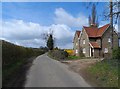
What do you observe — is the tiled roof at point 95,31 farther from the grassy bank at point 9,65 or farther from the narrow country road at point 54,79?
the narrow country road at point 54,79

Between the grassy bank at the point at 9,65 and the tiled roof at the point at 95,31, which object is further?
the tiled roof at the point at 95,31

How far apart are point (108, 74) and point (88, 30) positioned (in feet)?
140

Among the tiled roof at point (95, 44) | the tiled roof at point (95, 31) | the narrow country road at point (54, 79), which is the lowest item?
the narrow country road at point (54, 79)

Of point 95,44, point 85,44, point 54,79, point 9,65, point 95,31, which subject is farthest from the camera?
point 95,31

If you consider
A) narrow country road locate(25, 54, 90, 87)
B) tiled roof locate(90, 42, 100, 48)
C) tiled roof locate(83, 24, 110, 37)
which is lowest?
narrow country road locate(25, 54, 90, 87)

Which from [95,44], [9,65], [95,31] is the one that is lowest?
[9,65]

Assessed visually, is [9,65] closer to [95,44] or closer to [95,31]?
[95,44]

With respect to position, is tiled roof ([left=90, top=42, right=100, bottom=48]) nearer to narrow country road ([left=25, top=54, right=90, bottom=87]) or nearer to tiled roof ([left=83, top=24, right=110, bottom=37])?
tiled roof ([left=83, top=24, right=110, bottom=37])

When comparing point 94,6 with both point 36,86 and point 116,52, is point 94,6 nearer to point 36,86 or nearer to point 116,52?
point 36,86

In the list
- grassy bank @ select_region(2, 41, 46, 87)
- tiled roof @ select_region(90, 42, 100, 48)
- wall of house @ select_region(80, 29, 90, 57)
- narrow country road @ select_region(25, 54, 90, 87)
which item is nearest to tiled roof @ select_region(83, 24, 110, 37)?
wall of house @ select_region(80, 29, 90, 57)

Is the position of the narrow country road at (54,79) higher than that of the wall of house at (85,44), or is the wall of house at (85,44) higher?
the wall of house at (85,44)

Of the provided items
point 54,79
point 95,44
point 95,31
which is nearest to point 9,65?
point 54,79

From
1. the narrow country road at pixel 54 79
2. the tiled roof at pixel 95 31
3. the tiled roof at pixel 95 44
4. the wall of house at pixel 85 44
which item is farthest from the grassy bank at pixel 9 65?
the tiled roof at pixel 95 31

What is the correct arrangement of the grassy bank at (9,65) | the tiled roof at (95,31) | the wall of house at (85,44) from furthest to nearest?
the wall of house at (85,44) → the tiled roof at (95,31) → the grassy bank at (9,65)
